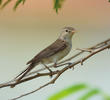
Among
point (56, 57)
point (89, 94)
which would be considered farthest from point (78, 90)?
point (56, 57)

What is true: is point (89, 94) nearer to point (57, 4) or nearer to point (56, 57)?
point (57, 4)

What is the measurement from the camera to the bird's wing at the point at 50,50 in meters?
0.82

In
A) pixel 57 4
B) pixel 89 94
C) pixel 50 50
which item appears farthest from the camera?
pixel 50 50

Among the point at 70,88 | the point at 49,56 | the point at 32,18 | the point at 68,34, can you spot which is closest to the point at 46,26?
the point at 32,18

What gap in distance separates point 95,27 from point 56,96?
1.22 m

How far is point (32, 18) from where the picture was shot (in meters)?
1.71

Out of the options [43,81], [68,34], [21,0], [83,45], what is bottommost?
[43,81]

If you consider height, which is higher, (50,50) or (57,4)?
(57,4)

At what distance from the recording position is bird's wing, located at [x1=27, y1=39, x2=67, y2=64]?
819 millimetres

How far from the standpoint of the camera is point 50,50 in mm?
951

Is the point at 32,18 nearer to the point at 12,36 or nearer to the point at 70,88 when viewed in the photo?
the point at 12,36

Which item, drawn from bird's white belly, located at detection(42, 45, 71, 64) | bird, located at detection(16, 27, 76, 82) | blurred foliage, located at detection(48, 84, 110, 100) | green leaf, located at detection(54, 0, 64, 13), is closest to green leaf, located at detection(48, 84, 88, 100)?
blurred foliage, located at detection(48, 84, 110, 100)

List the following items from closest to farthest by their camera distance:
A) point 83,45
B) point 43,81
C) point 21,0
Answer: point 21,0 → point 83,45 → point 43,81

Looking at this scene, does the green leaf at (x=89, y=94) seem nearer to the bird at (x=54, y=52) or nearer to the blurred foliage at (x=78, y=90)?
the blurred foliage at (x=78, y=90)
